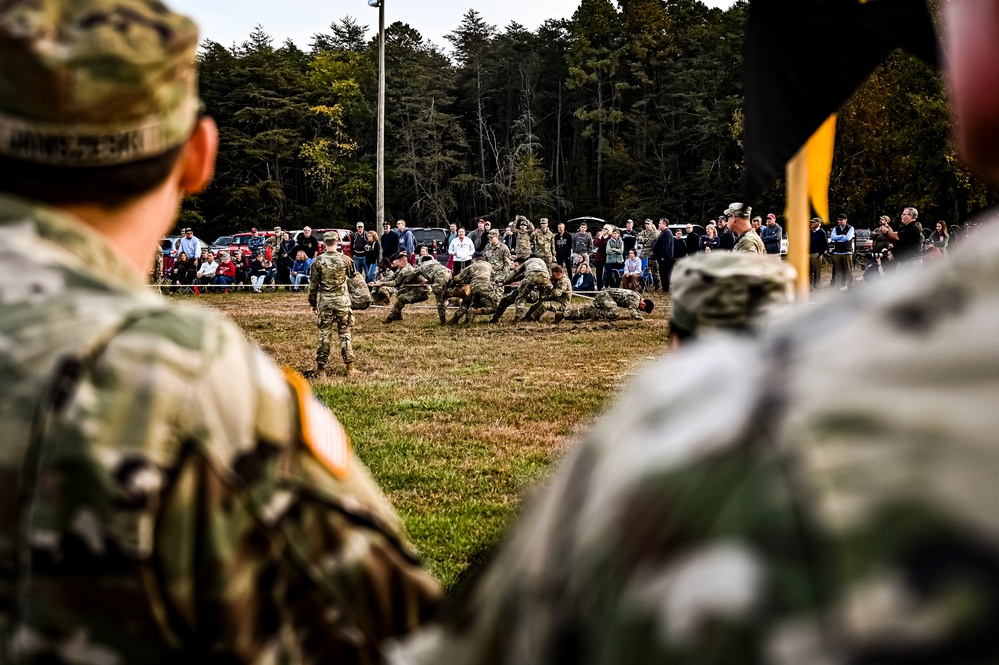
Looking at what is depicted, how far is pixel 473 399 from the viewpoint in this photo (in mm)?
9570

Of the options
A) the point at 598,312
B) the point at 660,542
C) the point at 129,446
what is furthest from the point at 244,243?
the point at 660,542

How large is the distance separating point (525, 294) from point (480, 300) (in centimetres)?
82

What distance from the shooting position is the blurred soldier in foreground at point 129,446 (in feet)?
3.29

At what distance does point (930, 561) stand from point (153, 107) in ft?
3.31

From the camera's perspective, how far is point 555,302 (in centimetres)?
1739

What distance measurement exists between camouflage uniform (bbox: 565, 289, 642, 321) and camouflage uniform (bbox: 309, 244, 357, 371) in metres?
6.61

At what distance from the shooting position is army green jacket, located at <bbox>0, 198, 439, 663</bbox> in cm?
100

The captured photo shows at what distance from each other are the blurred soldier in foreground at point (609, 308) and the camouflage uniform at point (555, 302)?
0.34 metres

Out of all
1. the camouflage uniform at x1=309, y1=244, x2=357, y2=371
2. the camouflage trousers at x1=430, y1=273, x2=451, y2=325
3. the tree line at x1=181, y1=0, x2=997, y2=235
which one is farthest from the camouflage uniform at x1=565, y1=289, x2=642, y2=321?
the tree line at x1=181, y1=0, x2=997, y2=235

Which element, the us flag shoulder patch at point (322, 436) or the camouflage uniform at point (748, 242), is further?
the camouflage uniform at point (748, 242)

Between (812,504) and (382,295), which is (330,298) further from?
(812,504)

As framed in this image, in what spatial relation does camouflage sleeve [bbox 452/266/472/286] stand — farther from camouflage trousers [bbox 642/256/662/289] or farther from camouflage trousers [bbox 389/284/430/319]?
camouflage trousers [bbox 642/256/662/289]

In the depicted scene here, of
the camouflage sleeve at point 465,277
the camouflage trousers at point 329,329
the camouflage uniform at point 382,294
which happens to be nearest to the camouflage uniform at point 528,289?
the camouflage sleeve at point 465,277

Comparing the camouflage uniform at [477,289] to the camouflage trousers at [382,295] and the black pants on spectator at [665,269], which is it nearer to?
the camouflage trousers at [382,295]
